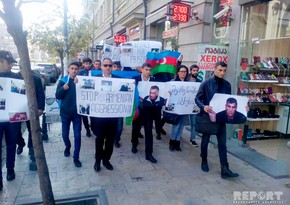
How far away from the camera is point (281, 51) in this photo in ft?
22.1

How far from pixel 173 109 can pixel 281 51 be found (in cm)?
366

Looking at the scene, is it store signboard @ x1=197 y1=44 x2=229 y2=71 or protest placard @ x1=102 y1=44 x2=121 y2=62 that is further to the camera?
protest placard @ x1=102 y1=44 x2=121 y2=62

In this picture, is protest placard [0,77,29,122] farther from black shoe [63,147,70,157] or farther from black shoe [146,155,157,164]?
black shoe [146,155,157,164]

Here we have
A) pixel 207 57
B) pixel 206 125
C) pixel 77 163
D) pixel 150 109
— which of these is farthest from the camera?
pixel 207 57

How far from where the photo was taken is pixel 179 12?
798 centimetres

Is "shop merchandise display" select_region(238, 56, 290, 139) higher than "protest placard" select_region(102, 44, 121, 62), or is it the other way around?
"protest placard" select_region(102, 44, 121, 62)

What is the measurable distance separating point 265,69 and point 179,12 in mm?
3238

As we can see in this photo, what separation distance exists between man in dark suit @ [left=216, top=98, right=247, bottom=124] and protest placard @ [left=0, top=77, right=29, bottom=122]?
3136 mm

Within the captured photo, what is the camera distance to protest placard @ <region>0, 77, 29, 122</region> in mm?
3764

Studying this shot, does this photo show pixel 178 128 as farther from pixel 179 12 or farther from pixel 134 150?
pixel 179 12

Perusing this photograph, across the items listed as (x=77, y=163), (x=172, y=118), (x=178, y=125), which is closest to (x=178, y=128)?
(x=178, y=125)

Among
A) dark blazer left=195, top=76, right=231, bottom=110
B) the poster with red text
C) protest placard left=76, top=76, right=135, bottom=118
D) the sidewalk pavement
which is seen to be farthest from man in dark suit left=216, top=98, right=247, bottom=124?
the poster with red text

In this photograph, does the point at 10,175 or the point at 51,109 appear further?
the point at 51,109

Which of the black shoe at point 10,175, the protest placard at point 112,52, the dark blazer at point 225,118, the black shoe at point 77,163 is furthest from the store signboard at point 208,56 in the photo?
the black shoe at point 10,175
